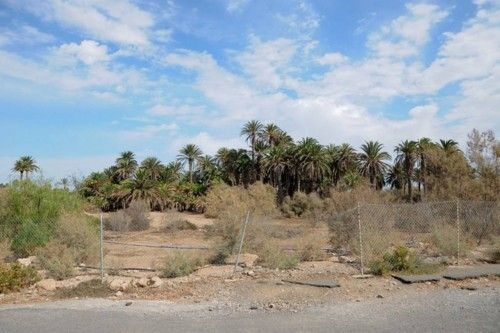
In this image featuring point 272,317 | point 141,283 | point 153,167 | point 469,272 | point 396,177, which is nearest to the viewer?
point 272,317

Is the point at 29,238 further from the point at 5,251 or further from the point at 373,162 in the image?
the point at 373,162

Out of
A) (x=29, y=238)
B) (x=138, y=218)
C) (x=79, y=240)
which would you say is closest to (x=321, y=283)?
(x=79, y=240)

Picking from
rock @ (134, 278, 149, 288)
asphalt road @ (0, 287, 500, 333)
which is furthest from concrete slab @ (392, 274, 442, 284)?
rock @ (134, 278, 149, 288)

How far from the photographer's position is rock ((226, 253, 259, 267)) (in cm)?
1503

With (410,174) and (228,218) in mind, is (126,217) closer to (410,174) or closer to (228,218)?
(228,218)

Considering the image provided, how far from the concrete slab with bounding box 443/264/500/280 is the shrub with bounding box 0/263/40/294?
32.0ft

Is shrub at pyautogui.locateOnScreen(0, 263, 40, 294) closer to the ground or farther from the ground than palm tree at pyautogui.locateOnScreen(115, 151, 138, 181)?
closer to the ground

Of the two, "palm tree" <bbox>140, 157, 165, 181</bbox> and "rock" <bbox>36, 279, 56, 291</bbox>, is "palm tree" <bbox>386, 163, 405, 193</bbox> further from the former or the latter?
"rock" <bbox>36, 279, 56, 291</bbox>

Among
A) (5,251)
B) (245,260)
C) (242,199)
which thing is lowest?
(245,260)

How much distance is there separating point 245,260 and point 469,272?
644 centimetres

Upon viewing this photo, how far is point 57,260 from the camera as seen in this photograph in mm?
13773

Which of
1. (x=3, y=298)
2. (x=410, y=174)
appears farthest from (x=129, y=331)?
(x=410, y=174)

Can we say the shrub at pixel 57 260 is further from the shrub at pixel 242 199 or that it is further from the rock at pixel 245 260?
the shrub at pixel 242 199

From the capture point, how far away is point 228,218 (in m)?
18.9
